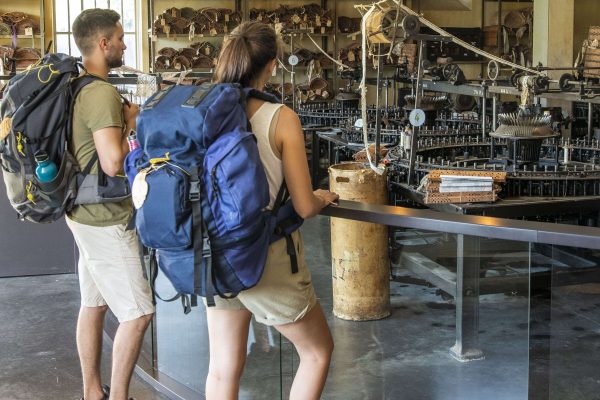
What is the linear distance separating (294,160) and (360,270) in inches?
31.6

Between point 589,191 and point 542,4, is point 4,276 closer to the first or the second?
point 589,191

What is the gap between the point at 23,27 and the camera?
1373cm

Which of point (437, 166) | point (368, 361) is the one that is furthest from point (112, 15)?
point (437, 166)

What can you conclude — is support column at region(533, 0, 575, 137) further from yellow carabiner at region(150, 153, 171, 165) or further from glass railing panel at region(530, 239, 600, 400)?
yellow carabiner at region(150, 153, 171, 165)

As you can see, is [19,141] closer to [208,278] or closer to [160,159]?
[160,159]

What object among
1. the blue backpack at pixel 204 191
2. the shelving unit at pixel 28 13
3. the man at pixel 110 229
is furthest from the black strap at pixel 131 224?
the shelving unit at pixel 28 13

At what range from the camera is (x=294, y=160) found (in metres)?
2.35

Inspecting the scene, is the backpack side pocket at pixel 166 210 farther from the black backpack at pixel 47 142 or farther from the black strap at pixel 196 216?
the black backpack at pixel 47 142

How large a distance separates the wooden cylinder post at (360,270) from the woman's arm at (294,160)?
45 centimetres

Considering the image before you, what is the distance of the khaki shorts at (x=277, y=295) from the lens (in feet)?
8.00

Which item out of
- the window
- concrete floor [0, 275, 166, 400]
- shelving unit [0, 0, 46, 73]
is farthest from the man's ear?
the window

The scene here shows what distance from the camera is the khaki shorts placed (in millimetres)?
2438

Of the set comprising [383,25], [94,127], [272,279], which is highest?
[383,25]

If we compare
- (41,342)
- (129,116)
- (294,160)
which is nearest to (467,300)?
(294,160)
